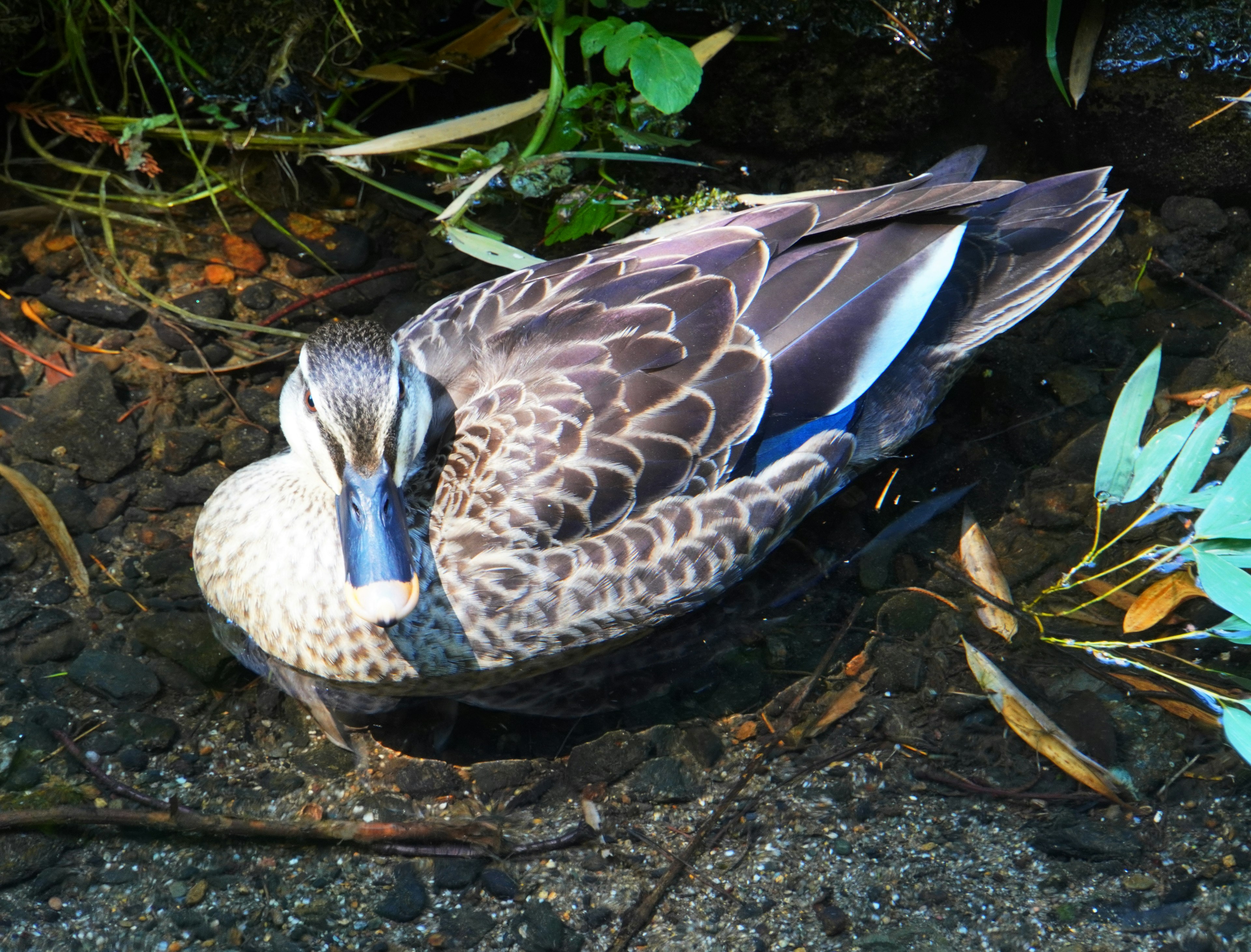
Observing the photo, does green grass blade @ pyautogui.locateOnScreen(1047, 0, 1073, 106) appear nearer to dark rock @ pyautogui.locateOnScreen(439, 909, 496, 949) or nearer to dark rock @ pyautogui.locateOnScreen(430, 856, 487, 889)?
dark rock @ pyautogui.locateOnScreen(430, 856, 487, 889)

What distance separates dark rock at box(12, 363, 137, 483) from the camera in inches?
162

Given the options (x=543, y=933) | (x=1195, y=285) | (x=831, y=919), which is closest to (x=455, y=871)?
(x=543, y=933)

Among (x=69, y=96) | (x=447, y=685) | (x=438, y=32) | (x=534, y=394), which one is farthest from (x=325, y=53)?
(x=447, y=685)

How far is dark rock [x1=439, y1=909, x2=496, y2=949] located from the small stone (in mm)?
671

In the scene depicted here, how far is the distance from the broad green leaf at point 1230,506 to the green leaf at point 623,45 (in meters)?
2.70

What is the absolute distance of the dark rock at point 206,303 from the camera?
15.0 feet

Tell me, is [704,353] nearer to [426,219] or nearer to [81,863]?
[426,219]

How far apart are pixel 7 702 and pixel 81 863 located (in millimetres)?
667

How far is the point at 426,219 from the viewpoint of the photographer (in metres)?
4.95

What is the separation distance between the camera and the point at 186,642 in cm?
366

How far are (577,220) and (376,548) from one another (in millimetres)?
2167

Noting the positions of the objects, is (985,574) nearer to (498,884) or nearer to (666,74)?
(498,884)

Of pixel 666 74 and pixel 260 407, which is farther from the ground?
pixel 666 74

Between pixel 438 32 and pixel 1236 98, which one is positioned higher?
pixel 438 32
